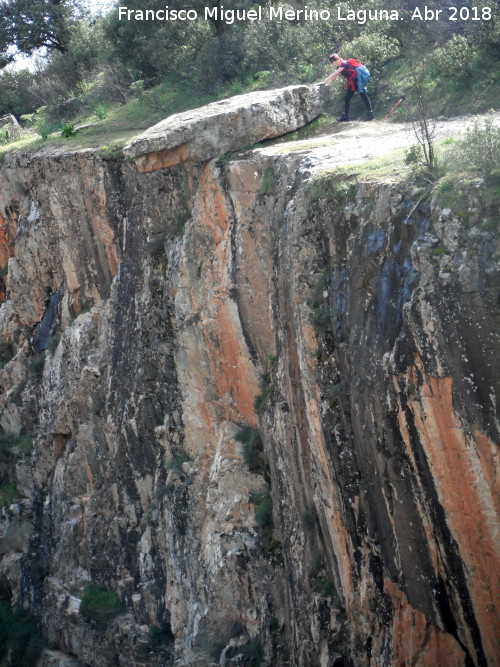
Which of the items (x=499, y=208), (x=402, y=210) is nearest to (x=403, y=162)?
(x=402, y=210)

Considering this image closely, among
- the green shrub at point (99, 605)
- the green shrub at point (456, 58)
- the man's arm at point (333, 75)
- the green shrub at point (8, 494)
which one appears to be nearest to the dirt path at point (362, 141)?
the man's arm at point (333, 75)

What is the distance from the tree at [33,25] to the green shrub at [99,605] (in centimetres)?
1922

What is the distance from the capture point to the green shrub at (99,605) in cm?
1432

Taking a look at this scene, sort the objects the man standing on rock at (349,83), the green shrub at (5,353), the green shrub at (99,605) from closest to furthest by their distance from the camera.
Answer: the man standing on rock at (349,83) < the green shrub at (99,605) < the green shrub at (5,353)

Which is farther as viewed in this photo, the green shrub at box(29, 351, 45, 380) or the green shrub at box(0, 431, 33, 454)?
the green shrub at box(29, 351, 45, 380)

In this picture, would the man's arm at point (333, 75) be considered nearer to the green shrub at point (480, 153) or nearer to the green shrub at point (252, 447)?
the green shrub at point (480, 153)

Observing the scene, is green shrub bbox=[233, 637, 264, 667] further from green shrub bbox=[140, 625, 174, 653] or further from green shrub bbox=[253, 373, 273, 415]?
green shrub bbox=[253, 373, 273, 415]

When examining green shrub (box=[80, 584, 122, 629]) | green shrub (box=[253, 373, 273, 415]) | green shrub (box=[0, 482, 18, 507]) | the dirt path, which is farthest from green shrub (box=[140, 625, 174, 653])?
the dirt path

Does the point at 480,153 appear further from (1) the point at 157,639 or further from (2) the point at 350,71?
(1) the point at 157,639

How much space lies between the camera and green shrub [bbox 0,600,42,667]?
15484 mm

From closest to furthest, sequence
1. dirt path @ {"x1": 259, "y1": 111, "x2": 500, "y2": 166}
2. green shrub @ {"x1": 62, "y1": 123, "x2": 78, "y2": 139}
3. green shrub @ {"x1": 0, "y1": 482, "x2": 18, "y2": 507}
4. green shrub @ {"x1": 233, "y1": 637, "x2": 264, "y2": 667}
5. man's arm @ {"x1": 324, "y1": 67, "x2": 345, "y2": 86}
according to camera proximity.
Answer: dirt path @ {"x1": 259, "y1": 111, "x2": 500, "y2": 166} < green shrub @ {"x1": 233, "y1": 637, "x2": 264, "y2": 667} < man's arm @ {"x1": 324, "y1": 67, "x2": 345, "y2": 86} < green shrub @ {"x1": 0, "y1": 482, "x2": 18, "y2": 507} < green shrub @ {"x1": 62, "y1": 123, "x2": 78, "y2": 139}

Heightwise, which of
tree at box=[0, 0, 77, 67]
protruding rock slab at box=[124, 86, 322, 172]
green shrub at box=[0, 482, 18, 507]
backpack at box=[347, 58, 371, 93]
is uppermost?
tree at box=[0, 0, 77, 67]

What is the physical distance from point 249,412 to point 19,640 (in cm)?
704

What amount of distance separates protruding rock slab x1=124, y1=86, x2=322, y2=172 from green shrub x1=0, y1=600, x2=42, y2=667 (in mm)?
9232
